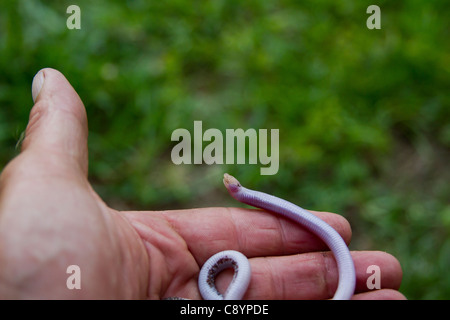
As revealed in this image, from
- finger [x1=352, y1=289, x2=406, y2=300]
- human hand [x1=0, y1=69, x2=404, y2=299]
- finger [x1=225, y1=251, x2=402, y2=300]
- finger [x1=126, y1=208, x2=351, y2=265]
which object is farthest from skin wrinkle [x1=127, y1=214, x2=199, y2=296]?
finger [x1=352, y1=289, x2=406, y2=300]

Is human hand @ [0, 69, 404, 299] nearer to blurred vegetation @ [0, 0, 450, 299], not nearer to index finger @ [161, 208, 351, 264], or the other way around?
index finger @ [161, 208, 351, 264]

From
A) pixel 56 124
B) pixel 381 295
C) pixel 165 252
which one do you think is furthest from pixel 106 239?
pixel 381 295

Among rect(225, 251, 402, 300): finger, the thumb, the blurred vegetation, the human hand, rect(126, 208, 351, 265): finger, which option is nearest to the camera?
the human hand

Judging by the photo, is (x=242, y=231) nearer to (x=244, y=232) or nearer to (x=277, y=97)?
(x=244, y=232)

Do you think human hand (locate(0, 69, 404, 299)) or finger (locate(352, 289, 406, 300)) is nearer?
human hand (locate(0, 69, 404, 299))

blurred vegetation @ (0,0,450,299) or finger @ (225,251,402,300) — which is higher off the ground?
blurred vegetation @ (0,0,450,299)

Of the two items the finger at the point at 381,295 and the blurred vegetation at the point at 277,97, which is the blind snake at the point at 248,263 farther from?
the blurred vegetation at the point at 277,97

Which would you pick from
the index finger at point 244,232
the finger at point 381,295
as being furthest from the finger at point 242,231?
the finger at point 381,295
